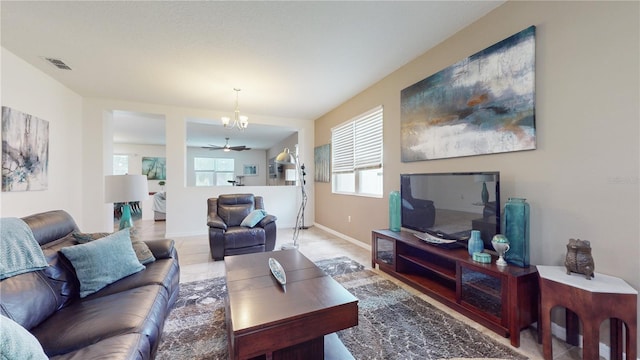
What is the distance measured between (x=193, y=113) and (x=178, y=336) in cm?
435

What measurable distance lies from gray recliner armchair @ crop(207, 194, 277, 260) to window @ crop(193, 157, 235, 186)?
21.5 feet

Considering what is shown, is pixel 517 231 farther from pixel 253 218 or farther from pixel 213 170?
pixel 213 170

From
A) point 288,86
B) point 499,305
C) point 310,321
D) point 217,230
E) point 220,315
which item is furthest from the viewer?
point 288,86

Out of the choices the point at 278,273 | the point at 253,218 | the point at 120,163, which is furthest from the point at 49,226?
the point at 120,163

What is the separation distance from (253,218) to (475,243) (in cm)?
286

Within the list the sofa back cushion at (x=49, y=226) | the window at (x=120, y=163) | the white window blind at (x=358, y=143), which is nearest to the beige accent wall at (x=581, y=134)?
the white window blind at (x=358, y=143)

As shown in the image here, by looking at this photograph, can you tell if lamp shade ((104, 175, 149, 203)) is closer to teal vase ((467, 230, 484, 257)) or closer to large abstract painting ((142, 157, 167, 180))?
teal vase ((467, 230, 484, 257))

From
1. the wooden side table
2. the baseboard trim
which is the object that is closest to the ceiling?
the wooden side table

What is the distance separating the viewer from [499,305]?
182 cm

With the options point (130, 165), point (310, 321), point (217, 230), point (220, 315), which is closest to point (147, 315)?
point (220, 315)

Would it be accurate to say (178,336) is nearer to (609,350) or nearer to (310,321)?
(310,321)

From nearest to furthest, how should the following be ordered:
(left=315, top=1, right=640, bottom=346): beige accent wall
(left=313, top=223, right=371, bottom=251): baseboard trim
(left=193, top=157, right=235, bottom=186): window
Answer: (left=315, top=1, right=640, bottom=346): beige accent wall, (left=313, top=223, right=371, bottom=251): baseboard trim, (left=193, top=157, right=235, bottom=186): window

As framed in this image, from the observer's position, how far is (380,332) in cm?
184

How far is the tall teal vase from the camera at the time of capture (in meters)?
1.83
